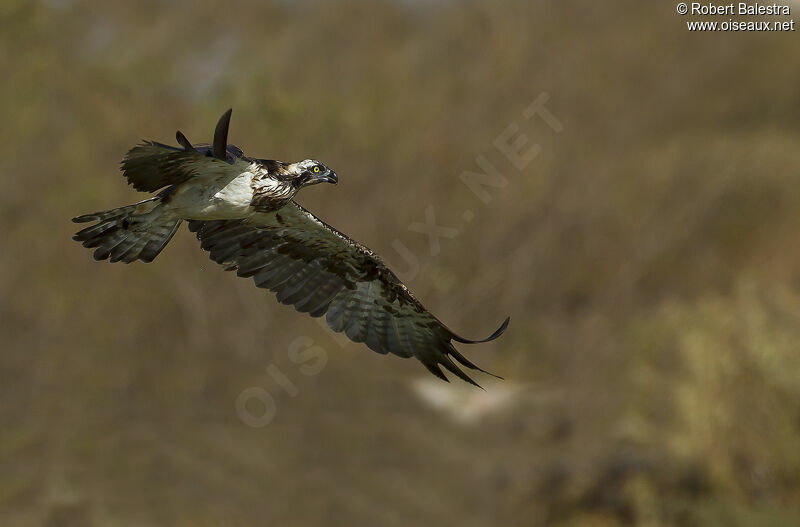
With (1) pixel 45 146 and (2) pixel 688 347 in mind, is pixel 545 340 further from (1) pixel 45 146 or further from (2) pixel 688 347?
(1) pixel 45 146

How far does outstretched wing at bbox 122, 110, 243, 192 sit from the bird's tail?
60 centimetres

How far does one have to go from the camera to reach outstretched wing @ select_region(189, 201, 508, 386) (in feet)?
34.2

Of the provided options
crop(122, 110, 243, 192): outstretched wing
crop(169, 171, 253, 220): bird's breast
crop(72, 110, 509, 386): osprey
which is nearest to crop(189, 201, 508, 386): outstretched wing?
crop(72, 110, 509, 386): osprey

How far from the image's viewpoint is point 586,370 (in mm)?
25688

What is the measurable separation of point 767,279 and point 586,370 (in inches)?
248

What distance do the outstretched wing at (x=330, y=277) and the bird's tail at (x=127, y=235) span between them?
1035mm

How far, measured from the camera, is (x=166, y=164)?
8539 mm

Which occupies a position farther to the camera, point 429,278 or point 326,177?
point 429,278

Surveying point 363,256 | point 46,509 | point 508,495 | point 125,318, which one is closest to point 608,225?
point 508,495

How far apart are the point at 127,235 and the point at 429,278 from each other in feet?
56.7
